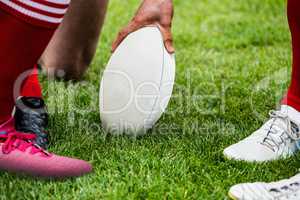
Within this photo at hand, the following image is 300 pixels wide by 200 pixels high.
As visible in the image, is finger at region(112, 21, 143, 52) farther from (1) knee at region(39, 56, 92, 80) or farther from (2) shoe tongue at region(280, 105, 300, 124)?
(1) knee at region(39, 56, 92, 80)

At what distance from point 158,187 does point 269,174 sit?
1.03 ft

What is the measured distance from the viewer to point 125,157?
1680mm

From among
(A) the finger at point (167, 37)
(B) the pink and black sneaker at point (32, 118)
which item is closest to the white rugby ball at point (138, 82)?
(A) the finger at point (167, 37)

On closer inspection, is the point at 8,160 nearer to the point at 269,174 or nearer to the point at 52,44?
the point at 269,174

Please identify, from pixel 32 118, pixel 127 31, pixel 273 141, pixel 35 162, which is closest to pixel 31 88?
pixel 32 118

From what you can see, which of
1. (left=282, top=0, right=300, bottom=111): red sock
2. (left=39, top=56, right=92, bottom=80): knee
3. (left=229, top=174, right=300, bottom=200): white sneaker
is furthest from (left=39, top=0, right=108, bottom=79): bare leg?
(left=229, top=174, right=300, bottom=200): white sneaker

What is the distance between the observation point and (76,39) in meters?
2.50

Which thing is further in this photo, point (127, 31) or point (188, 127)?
point (188, 127)

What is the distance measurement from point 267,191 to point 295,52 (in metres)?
0.51

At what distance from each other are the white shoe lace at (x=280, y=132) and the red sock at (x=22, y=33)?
68cm

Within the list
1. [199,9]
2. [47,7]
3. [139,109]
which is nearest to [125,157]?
[139,109]

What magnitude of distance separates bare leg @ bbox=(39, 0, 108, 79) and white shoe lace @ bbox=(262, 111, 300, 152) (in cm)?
92

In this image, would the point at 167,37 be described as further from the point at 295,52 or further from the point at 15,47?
the point at 15,47

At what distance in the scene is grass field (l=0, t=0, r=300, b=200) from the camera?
1.50 metres
